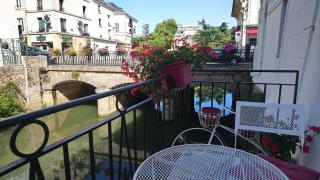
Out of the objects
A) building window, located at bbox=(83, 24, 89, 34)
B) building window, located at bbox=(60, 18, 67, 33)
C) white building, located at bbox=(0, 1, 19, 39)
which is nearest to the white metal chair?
white building, located at bbox=(0, 1, 19, 39)

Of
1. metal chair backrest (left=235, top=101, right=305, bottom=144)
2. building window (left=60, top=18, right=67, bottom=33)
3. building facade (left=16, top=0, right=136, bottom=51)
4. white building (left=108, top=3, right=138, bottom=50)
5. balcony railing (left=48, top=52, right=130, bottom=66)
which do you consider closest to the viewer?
metal chair backrest (left=235, top=101, right=305, bottom=144)

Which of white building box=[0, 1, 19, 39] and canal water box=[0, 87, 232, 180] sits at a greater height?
white building box=[0, 1, 19, 39]

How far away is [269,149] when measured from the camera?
253 cm

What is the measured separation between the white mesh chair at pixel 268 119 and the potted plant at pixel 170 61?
0.60m

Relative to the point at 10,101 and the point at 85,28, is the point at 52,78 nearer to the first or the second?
the point at 10,101

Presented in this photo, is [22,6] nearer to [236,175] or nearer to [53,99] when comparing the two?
[53,99]

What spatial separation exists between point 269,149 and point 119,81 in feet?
34.9

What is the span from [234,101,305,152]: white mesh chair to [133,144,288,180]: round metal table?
Result: 50 cm

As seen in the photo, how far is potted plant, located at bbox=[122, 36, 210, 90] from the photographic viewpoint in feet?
7.25

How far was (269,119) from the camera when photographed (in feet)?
6.43

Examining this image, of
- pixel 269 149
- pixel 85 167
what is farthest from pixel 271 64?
pixel 85 167

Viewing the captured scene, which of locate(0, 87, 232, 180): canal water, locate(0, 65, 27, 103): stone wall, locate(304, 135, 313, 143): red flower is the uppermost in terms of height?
locate(304, 135, 313, 143): red flower

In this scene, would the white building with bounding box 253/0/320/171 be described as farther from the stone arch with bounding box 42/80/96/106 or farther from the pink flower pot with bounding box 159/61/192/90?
the stone arch with bounding box 42/80/96/106

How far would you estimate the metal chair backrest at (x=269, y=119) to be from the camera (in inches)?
71.1
